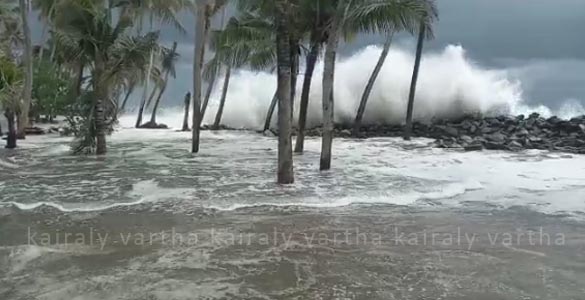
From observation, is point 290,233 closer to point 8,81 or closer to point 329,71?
point 329,71

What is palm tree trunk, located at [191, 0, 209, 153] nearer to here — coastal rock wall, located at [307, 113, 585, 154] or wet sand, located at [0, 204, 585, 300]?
coastal rock wall, located at [307, 113, 585, 154]

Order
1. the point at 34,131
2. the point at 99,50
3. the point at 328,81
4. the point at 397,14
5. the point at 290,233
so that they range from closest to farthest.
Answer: the point at 290,233 → the point at 397,14 → the point at 328,81 → the point at 99,50 → the point at 34,131

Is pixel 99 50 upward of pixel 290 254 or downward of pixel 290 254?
upward

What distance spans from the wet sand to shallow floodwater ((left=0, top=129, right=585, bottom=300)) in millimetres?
26

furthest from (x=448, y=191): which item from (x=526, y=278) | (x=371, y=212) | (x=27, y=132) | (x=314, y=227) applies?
(x=27, y=132)

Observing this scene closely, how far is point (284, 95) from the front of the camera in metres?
12.0

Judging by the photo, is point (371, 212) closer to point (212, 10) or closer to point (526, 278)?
point (526, 278)

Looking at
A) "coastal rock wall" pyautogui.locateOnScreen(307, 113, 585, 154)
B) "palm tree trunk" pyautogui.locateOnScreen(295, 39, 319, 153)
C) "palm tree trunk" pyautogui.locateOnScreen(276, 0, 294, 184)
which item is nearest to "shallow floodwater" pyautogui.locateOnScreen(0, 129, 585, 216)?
"palm tree trunk" pyautogui.locateOnScreen(276, 0, 294, 184)

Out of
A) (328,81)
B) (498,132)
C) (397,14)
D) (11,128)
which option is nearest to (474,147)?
(498,132)

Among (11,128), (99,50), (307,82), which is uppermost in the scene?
(99,50)

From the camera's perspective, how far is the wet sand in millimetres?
5348

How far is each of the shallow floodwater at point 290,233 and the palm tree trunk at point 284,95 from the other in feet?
1.81

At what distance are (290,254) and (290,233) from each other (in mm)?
1108

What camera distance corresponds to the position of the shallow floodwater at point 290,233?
5473mm
